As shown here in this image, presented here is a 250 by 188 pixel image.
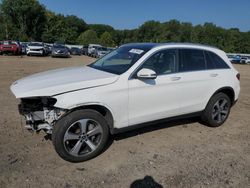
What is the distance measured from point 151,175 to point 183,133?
1.93 metres

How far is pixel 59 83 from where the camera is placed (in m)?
4.36

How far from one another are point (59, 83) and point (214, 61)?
11.3ft

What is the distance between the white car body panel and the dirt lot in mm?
537

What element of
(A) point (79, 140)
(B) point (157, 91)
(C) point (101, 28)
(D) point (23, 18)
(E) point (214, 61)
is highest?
(C) point (101, 28)


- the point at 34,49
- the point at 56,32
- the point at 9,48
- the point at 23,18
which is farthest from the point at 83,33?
the point at 9,48

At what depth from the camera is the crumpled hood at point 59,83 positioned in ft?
13.8

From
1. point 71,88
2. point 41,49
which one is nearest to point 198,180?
point 71,88

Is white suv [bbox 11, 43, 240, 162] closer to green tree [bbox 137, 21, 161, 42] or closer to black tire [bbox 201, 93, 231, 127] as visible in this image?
black tire [bbox 201, 93, 231, 127]

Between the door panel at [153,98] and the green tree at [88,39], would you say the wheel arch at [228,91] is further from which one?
the green tree at [88,39]

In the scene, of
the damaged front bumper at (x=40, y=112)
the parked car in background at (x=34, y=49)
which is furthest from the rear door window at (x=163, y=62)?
the parked car in background at (x=34, y=49)

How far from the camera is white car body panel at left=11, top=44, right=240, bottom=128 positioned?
168 inches

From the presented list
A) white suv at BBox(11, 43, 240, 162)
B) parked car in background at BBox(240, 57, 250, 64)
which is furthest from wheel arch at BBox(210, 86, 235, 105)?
parked car in background at BBox(240, 57, 250, 64)

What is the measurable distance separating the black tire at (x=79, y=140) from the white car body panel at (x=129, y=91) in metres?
0.17

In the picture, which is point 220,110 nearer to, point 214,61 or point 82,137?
point 214,61
